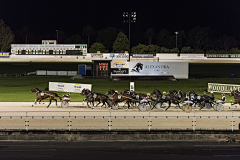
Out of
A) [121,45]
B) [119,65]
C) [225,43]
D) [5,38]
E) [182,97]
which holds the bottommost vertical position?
[182,97]

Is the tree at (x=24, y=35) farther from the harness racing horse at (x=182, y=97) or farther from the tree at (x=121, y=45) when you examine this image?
the harness racing horse at (x=182, y=97)

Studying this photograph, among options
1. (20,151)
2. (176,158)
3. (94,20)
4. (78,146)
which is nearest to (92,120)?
(78,146)

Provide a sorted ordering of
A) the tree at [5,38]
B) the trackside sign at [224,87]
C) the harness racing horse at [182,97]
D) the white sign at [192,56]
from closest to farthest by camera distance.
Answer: the harness racing horse at [182,97] < the trackside sign at [224,87] < the white sign at [192,56] < the tree at [5,38]

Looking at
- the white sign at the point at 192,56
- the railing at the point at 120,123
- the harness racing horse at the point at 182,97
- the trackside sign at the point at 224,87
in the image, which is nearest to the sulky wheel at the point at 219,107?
the harness racing horse at the point at 182,97

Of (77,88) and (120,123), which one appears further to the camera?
(77,88)

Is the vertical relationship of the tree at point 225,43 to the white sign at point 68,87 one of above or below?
above

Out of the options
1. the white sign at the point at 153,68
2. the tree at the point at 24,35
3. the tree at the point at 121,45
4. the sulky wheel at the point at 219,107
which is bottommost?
the sulky wheel at the point at 219,107

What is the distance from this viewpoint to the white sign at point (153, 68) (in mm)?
36688

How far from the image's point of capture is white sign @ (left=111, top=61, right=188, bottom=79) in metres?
36.7

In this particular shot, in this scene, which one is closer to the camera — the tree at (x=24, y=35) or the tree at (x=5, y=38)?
the tree at (x=5, y=38)

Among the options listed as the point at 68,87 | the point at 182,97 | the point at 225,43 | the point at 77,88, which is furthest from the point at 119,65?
the point at 225,43

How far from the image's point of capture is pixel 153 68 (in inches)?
1465

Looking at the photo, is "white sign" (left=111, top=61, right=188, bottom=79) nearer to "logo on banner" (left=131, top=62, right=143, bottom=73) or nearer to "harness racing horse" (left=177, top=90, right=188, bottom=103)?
"logo on banner" (left=131, top=62, right=143, bottom=73)

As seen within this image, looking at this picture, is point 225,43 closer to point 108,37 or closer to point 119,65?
point 108,37
